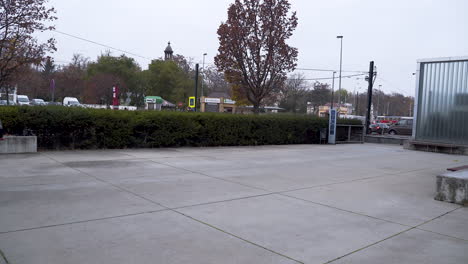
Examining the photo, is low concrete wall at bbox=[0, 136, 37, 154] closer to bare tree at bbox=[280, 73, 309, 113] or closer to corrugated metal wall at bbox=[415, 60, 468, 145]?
corrugated metal wall at bbox=[415, 60, 468, 145]

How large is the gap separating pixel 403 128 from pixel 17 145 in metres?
32.4

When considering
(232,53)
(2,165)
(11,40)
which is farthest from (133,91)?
(2,165)

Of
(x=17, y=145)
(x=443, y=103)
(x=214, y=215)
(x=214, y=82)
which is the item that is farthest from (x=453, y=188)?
(x=214, y=82)

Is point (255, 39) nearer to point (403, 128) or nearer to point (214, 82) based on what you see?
point (403, 128)

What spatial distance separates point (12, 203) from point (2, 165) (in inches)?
156

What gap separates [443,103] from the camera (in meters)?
18.2

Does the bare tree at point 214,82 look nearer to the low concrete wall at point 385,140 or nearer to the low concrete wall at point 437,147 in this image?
the low concrete wall at point 385,140

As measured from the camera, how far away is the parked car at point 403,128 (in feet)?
112

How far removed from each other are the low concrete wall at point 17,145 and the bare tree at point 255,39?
11.7 m

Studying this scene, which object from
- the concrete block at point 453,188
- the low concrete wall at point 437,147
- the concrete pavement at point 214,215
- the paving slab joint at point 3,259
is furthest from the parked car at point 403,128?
the paving slab joint at point 3,259

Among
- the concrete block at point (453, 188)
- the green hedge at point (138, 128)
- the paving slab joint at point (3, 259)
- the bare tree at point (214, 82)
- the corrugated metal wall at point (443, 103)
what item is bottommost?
the paving slab joint at point (3, 259)

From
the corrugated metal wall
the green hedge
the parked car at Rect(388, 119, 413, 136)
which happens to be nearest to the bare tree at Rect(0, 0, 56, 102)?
the green hedge

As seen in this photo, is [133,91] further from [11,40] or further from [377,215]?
[377,215]

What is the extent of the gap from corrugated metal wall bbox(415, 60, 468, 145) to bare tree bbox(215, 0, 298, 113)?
7.11m
